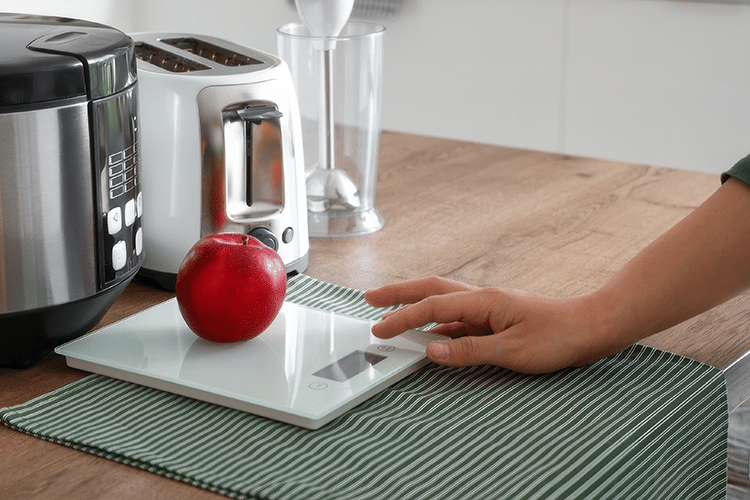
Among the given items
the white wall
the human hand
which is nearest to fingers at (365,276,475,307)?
the human hand

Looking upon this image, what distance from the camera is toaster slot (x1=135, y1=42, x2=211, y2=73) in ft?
3.17

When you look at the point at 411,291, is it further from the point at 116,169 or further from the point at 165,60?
the point at 165,60

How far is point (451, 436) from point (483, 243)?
0.49 m

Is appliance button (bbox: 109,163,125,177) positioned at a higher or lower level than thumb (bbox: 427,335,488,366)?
higher

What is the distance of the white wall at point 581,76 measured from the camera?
2.73m

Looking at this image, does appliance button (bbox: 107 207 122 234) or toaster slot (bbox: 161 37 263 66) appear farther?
toaster slot (bbox: 161 37 263 66)

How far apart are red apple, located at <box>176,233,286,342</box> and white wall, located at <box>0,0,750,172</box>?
7.56 ft

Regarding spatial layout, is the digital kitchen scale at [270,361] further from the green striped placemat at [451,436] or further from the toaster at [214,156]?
the toaster at [214,156]

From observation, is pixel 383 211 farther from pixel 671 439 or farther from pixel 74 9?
pixel 74 9

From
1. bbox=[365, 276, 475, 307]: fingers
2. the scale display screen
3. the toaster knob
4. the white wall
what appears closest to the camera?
the scale display screen

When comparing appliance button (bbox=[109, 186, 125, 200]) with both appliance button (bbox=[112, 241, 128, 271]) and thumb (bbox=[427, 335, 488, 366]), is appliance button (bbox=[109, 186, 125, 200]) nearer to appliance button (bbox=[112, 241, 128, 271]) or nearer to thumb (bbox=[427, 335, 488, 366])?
appliance button (bbox=[112, 241, 128, 271])

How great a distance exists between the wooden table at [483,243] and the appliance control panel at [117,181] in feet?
0.34

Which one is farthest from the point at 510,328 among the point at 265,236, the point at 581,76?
the point at 581,76

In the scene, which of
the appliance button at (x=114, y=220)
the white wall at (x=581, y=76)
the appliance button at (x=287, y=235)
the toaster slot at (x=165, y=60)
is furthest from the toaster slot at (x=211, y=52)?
the white wall at (x=581, y=76)
